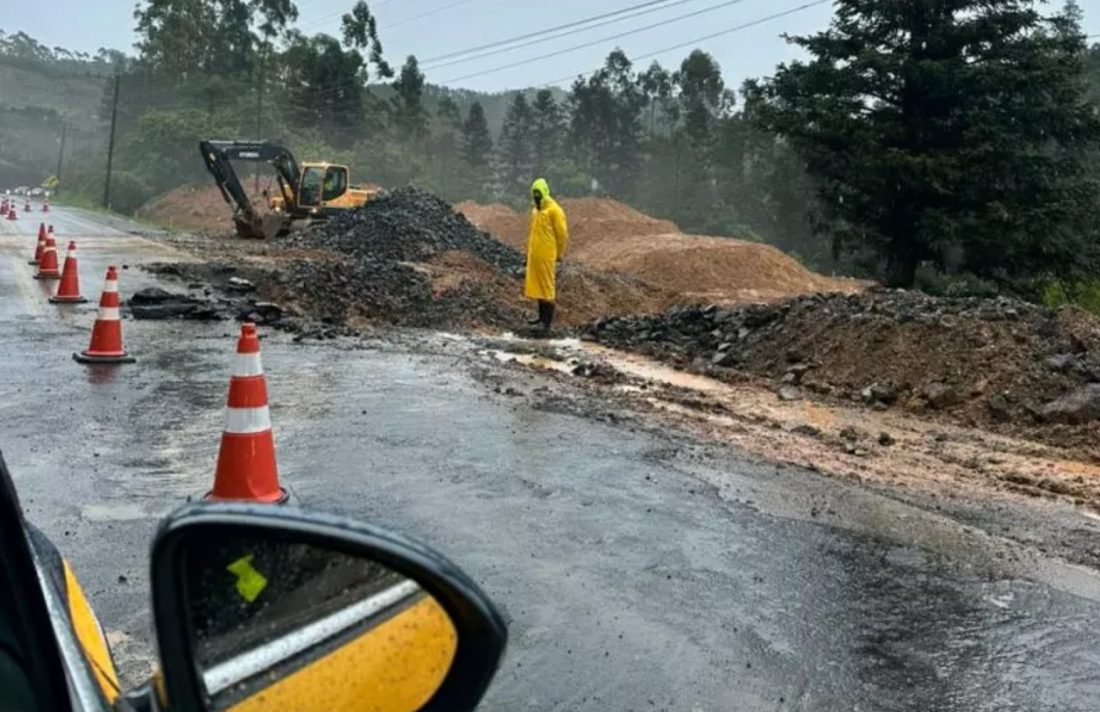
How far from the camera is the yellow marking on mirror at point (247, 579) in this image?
109 centimetres

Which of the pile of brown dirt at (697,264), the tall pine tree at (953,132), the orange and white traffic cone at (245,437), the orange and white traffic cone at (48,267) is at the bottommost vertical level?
the orange and white traffic cone at (48,267)

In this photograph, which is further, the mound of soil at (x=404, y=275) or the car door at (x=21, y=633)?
the mound of soil at (x=404, y=275)

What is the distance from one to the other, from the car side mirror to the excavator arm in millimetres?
29117

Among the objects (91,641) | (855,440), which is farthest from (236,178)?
(91,641)

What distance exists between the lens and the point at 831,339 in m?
10.8

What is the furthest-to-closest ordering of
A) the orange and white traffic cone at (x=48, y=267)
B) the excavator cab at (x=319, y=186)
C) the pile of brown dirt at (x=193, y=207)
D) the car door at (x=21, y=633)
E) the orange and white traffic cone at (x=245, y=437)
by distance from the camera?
the pile of brown dirt at (x=193, y=207)
the excavator cab at (x=319, y=186)
the orange and white traffic cone at (x=48, y=267)
the orange and white traffic cone at (x=245, y=437)
the car door at (x=21, y=633)

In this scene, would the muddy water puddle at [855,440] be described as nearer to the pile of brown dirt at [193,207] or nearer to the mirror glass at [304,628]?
the mirror glass at [304,628]

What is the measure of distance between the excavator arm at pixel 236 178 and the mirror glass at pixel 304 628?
29106mm

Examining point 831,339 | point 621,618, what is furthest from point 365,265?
point 621,618

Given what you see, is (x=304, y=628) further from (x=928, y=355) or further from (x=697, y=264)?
(x=697, y=264)

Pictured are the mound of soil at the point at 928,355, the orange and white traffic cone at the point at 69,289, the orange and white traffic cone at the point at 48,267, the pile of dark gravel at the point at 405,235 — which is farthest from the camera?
the pile of dark gravel at the point at 405,235

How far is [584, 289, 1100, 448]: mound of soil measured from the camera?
28.2ft

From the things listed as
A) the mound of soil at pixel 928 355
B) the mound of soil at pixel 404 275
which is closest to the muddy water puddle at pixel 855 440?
the mound of soil at pixel 928 355

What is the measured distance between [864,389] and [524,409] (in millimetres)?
3557
